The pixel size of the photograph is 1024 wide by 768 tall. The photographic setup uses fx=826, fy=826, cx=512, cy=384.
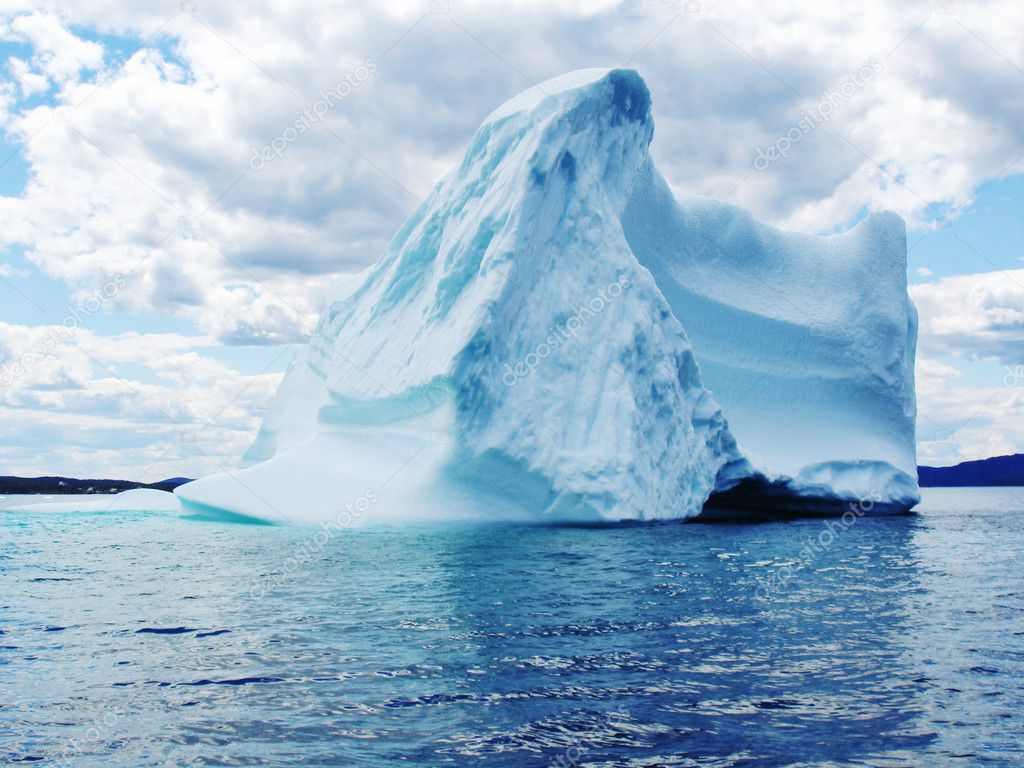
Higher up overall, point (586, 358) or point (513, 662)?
point (586, 358)

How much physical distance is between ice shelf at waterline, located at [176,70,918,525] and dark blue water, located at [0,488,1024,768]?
4113 mm

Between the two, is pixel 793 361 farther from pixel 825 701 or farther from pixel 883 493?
pixel 825 701

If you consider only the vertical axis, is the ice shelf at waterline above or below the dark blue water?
above

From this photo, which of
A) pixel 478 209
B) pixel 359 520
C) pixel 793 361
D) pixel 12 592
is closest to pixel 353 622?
pixel 12 592

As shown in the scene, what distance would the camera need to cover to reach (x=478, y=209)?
1619cm

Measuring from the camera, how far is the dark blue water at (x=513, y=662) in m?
3.75

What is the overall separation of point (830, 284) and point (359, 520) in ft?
48.0

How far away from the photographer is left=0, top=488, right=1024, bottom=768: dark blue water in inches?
148

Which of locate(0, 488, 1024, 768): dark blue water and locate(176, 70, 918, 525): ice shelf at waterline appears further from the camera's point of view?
locate(176, 70, 918, 525): ice shelf at waterline

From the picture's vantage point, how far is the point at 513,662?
201 inches

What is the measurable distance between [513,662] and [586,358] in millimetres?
10423

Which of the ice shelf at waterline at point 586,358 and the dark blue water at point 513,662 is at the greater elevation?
the ice shelf at waterline at point 586,358

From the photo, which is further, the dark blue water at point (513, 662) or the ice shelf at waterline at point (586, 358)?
the ice shelf at waterline at point (586, 358)

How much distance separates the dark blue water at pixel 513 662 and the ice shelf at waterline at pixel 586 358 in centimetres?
411
